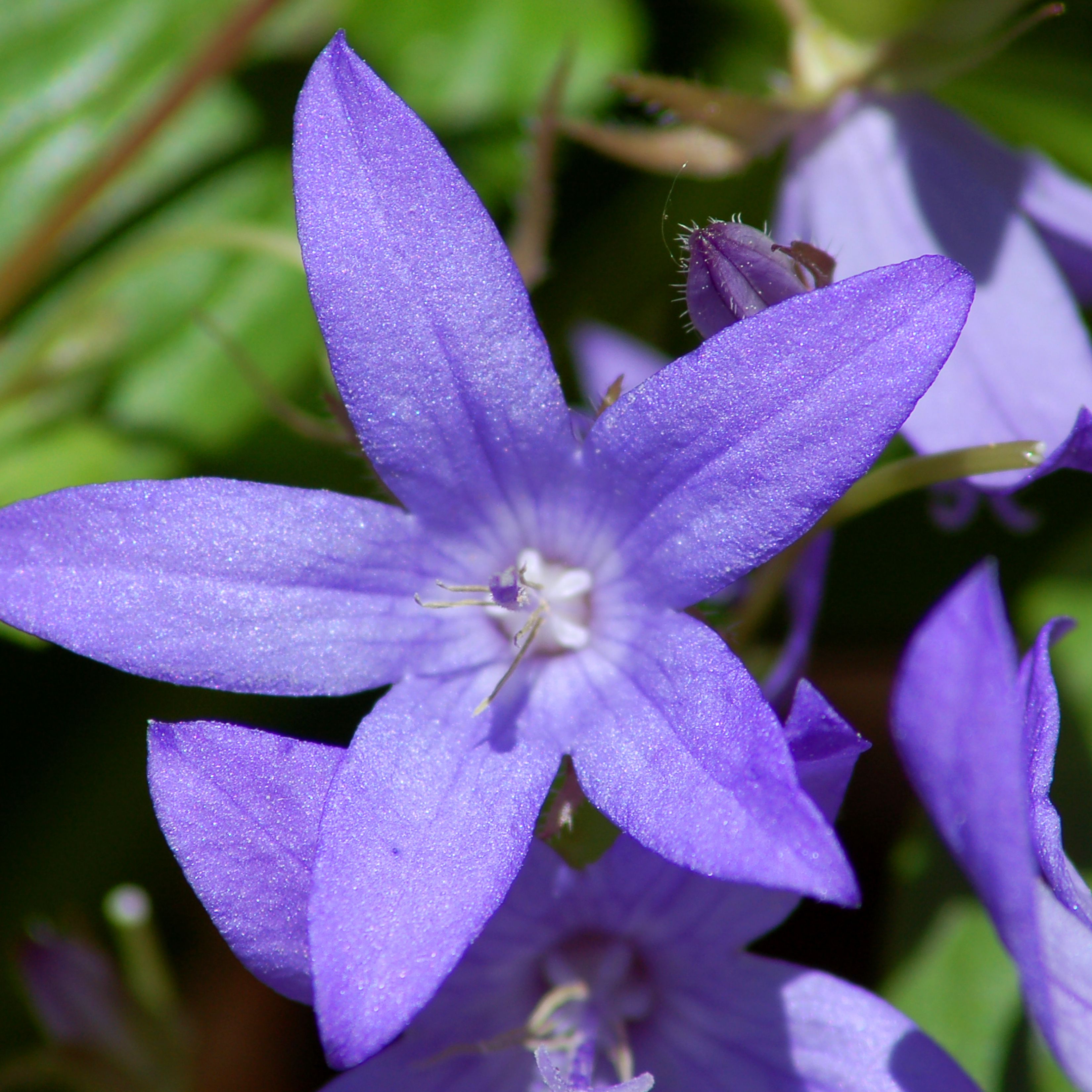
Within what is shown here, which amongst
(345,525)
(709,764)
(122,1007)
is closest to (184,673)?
(345,525)

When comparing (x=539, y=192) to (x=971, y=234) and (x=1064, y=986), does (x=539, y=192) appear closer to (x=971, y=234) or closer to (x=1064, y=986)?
(x=971, y=234)

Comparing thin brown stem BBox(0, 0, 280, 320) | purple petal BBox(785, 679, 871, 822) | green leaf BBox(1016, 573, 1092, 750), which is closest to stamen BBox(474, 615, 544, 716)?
purple petal BBox(785, 679, 871, 822)

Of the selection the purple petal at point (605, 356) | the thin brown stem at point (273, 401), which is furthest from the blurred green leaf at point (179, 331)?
the purple petal at point (605, 356)

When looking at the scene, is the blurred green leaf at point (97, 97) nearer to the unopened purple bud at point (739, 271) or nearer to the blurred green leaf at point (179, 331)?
the blurred green leaf at point (179, 331)

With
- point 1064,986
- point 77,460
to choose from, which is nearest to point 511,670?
point 1064,986

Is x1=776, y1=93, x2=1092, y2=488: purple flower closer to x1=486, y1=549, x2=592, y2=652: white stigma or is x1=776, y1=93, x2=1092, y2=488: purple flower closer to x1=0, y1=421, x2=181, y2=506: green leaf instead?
x1=486, y1=549, x2=592, y2=652: white stigma

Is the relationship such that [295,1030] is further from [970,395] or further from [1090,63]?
[1090,63]
